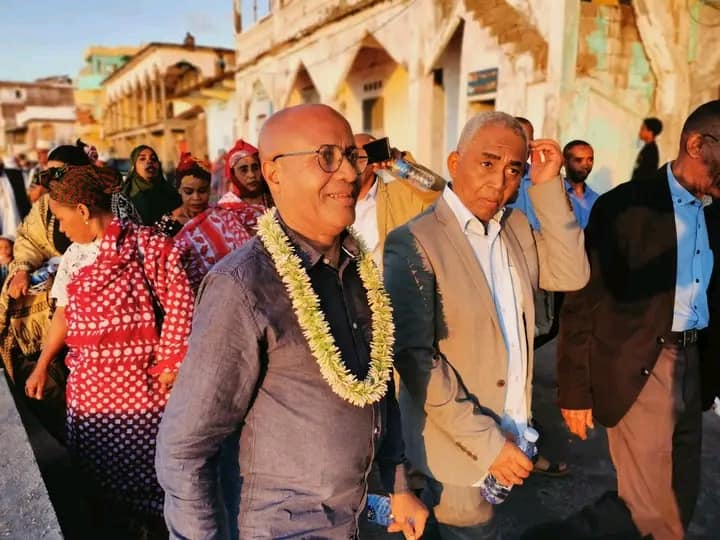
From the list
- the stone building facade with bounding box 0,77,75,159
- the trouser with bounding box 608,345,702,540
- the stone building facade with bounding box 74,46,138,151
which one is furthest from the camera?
the stone building facade with bounding box 0,77,75,159

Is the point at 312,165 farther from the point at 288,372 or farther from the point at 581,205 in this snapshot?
the point at 581,205

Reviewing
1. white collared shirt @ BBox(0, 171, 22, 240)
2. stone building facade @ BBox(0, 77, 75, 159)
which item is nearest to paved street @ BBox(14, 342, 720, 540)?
white collared shirt @ BBox(0, 171, 22, 240)

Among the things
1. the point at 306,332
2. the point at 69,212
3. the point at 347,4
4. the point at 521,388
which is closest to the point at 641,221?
the point at 521,388

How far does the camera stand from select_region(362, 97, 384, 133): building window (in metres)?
13.8

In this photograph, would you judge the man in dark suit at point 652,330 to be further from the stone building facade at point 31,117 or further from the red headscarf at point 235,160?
the stone building facade at point 31,117

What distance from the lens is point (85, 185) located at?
2.69m

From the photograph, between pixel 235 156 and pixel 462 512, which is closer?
pixel 462 512

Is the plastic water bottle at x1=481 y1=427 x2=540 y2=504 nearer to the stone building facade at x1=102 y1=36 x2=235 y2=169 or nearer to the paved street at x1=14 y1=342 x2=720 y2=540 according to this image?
the paved street at x1=14 y1=342 x2=720 y2=540

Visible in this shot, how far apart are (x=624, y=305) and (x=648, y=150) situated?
19.0 feet

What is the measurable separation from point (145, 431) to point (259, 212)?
161 centimetres

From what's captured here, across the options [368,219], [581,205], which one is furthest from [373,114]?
[368,219]

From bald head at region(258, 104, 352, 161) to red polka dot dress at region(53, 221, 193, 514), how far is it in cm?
134

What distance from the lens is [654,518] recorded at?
8.64 feet

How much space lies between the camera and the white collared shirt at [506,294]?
2.22m
